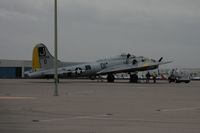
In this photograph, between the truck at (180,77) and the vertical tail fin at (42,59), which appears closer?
the vertical tail fin at (42,59)

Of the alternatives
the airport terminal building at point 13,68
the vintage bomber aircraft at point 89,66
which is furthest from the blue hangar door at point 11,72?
the vintage bomber aircraft at point 89,66

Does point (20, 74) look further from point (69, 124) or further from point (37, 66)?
point (69, 124)

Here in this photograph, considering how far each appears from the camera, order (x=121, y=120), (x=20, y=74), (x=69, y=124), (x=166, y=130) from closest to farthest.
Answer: (x=166, y=130), (x=69, y=124), (x=121, y=120), (x=20, y=74)

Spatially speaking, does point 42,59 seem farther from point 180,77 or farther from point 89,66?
point 180,77

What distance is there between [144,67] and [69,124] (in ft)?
157

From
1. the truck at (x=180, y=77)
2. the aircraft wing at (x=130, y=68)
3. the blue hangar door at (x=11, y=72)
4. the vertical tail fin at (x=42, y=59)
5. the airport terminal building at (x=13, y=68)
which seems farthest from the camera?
the airport terminal building at (x=13, y=68)

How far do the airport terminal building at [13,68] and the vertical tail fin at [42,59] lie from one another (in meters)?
75.6

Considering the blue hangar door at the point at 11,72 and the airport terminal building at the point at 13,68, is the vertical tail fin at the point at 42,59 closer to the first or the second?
the airport terminal building at the point at 13,68

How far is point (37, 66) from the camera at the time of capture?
6000cm

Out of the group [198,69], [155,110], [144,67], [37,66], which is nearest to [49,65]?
[37,66]

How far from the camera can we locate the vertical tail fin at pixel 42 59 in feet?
197

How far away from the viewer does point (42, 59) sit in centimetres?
6028

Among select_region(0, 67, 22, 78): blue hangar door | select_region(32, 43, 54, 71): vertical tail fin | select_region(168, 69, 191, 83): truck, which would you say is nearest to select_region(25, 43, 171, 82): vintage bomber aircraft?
select_region(32, 43, 54, 71): vertical tail fin

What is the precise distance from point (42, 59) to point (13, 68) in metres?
80.6
